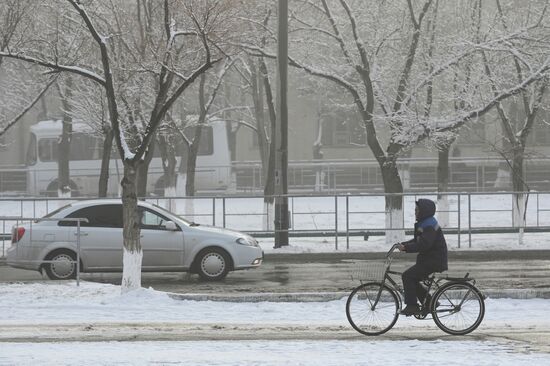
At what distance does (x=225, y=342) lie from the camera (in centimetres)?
1014

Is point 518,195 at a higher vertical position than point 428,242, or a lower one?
higher

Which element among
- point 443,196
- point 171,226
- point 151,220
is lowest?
point 171,226

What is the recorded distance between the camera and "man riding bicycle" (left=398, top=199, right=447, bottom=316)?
34.0ft

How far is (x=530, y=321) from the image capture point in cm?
1184

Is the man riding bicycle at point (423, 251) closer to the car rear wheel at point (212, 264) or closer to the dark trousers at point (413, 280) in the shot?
the dark trousers at point (413, 280)

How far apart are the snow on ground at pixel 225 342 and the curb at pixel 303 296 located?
0.18m

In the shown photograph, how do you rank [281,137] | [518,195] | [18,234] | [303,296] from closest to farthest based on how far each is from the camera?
[303,296] < [18,234] < [281,137] < [518,195]

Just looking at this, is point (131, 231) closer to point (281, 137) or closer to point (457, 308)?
point (457, 308)

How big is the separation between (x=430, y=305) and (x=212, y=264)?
22.7 feet

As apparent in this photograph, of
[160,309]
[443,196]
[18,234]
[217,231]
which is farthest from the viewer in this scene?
[443,196]

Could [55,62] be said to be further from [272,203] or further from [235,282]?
[272,203]

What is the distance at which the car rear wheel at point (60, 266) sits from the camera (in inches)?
645

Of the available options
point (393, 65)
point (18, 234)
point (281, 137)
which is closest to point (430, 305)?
point (18, 234)

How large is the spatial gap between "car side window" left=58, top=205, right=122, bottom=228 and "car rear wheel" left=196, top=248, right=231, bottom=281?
1694 mm
